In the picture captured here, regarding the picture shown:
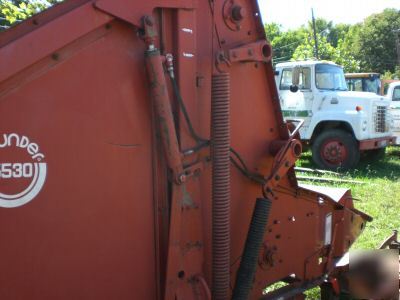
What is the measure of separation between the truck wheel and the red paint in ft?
32.7

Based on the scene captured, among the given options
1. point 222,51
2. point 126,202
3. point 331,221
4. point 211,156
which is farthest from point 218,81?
point 331,221

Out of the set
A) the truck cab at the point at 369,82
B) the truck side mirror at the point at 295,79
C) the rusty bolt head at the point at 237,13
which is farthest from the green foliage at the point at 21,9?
the truck cab at the point at 369,82

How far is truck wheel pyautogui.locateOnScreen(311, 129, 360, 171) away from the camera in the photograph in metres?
12.5

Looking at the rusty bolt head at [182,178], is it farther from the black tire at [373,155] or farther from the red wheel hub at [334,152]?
the black tire at [373,155]

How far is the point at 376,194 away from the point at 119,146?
8.02m

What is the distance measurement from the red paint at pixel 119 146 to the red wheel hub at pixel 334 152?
32.8 ft

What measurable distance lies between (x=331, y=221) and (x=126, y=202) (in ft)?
6.41

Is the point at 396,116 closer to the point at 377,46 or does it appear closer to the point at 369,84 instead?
the point at 369,84

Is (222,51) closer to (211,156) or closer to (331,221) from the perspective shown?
(211,156)

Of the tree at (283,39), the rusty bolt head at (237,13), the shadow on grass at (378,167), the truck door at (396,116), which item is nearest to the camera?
the rusty bolt head at (237,13)

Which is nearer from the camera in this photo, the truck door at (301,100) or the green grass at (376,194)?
the green grass at (376,194)

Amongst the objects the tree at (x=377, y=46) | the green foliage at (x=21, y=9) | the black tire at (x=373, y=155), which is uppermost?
the tree at (x=377, y=46)

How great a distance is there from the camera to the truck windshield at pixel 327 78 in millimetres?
13125

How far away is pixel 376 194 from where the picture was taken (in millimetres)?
9336
